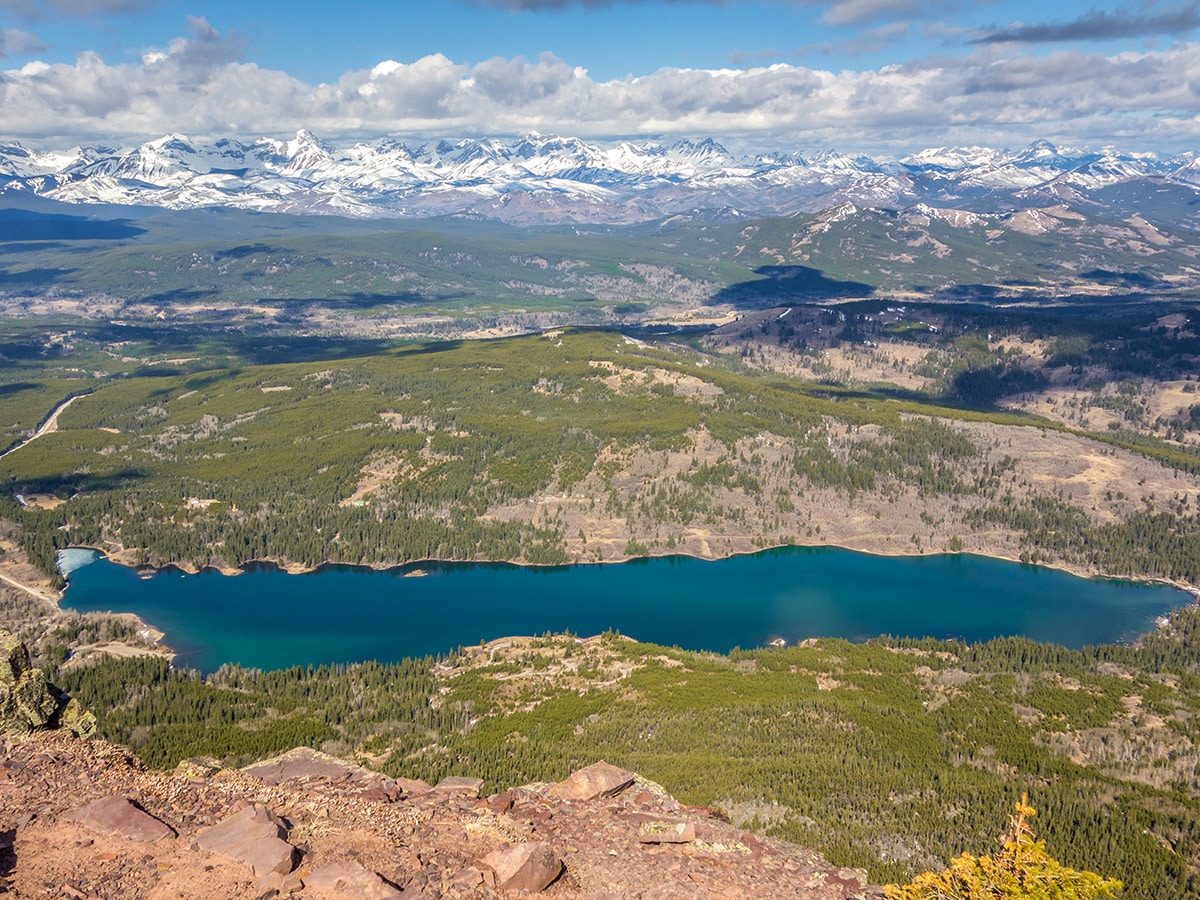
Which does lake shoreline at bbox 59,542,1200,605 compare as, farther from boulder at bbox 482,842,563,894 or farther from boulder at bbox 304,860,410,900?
boulder at bbox 304,860,410,900

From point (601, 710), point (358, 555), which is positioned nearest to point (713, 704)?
point (601, 710)

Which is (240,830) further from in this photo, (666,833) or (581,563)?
(581,563)

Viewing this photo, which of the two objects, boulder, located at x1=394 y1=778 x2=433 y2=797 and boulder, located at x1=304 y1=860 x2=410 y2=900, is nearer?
boulder, located at x1=304 y1=860 x2=410 y2=900

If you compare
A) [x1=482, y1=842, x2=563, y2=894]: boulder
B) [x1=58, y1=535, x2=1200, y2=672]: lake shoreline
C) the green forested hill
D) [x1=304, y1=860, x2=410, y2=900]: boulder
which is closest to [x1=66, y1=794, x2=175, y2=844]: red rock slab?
[x1=304, y1=860, x2=410, y2=900]: boulder

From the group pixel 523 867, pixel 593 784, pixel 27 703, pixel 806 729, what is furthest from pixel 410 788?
pixel 806 729

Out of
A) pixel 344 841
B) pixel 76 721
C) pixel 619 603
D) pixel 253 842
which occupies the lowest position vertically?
pixel 619 603

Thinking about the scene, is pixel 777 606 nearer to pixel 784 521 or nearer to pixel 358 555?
pixel 784 521
